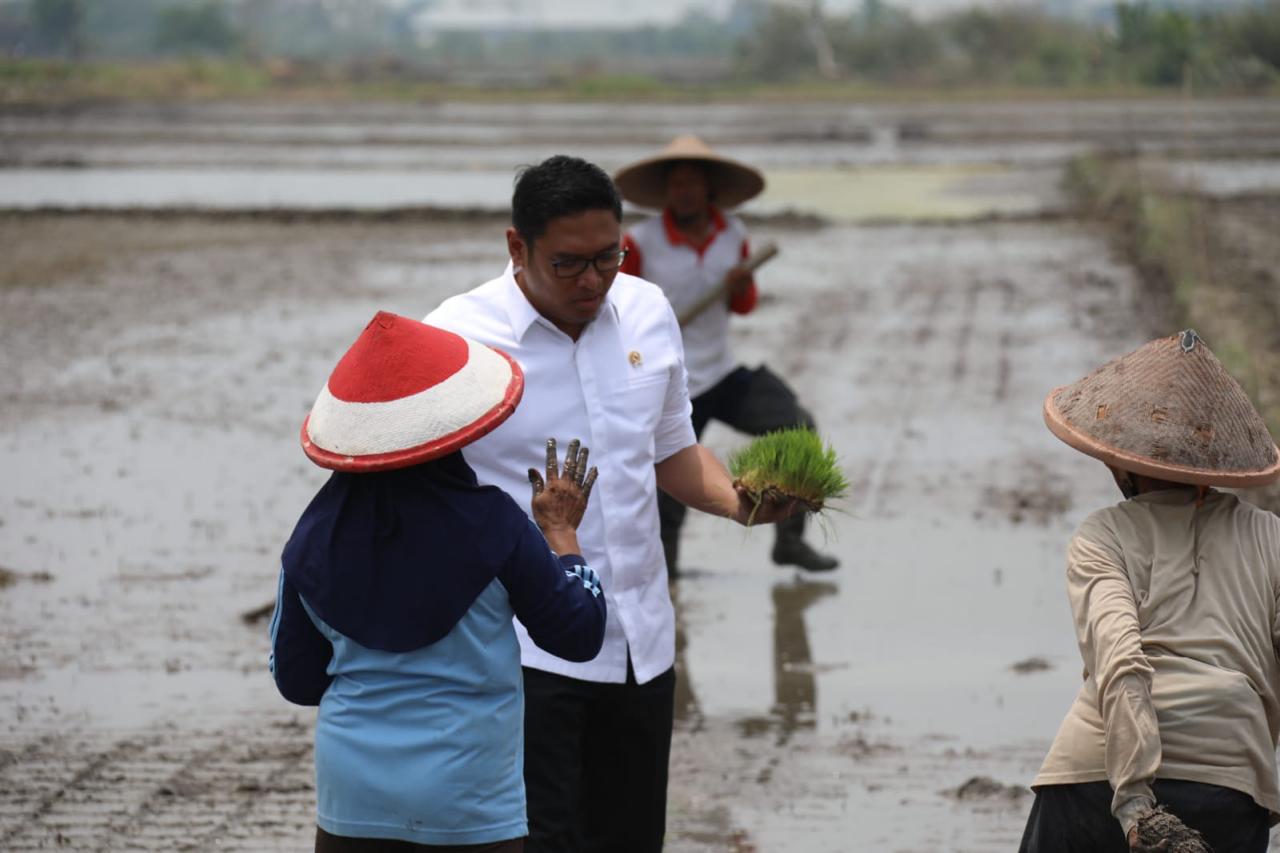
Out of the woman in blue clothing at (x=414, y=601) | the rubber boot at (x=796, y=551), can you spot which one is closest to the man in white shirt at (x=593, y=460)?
the woman in blue clothing at (x=414, y=601)

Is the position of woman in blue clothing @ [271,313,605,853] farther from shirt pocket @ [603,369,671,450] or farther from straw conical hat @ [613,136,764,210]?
straw conical hat @ [613,136,764,210]

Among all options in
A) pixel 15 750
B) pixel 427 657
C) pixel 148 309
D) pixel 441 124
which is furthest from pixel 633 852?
pixel 441 124

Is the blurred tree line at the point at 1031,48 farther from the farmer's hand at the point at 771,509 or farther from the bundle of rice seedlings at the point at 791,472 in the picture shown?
the farmer's hand at the point at 771,509

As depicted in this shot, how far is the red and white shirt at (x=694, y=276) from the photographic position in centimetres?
705

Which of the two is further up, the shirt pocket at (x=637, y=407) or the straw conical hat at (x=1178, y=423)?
the straw conical hat at (x=1178, y=423)

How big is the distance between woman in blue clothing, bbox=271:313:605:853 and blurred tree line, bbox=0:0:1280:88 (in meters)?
15.2

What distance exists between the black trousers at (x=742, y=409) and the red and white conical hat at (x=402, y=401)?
3999 millimetres

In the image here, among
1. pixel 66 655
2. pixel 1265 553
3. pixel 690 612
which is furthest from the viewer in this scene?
pixel 690 612

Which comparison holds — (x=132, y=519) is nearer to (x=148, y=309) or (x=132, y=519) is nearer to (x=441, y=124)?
(x=148, y=309)

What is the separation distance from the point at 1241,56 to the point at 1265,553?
3780 centimetres

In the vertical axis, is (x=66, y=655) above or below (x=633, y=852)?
below

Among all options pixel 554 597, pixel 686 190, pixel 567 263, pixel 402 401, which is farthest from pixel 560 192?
pixel 686 190

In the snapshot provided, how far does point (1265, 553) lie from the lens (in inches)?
125

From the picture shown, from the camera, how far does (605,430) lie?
12.1 ft
